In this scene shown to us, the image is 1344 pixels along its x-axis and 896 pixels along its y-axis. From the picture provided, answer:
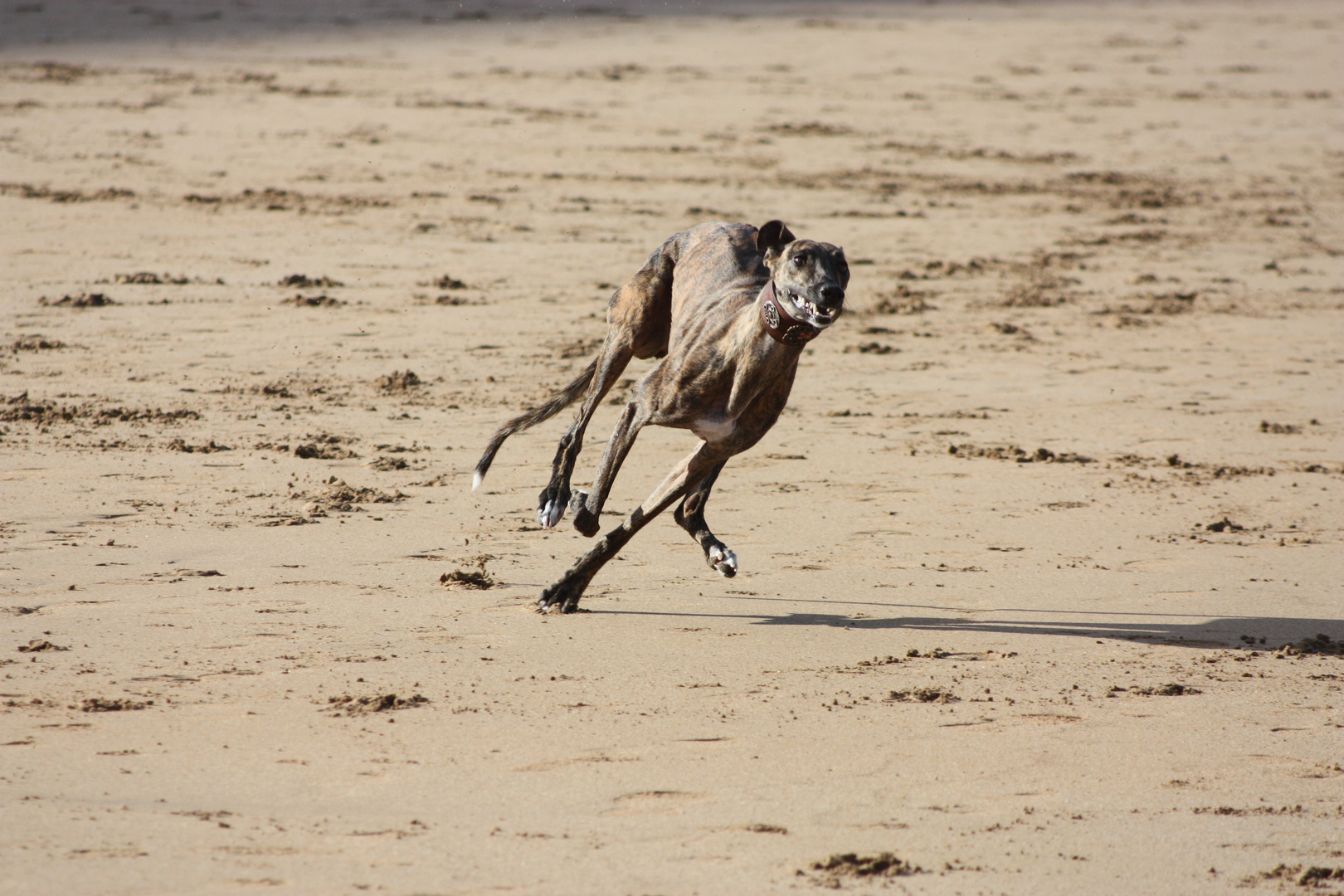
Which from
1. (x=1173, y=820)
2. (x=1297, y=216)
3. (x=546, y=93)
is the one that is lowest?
(x=1173, y=820)

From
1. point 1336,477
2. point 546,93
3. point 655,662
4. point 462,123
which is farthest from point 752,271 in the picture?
point 546,93

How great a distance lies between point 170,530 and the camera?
224 inches

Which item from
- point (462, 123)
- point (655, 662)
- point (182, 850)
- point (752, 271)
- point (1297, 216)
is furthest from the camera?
point (462, 123)

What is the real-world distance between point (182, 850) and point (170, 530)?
2659mm

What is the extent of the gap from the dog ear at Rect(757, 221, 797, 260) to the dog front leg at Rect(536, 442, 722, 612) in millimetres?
814

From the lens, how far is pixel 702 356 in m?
5.08

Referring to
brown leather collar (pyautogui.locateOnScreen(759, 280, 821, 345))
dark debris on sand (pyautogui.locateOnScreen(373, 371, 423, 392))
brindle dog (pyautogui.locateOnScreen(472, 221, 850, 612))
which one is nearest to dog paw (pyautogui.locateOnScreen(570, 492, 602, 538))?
brindle dog (pyautogui.locateOnScreen(472, 221, 850, 612))

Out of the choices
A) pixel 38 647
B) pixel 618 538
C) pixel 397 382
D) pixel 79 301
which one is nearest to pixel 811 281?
pixel 618 538

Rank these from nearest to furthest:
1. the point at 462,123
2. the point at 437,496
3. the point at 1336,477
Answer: the point at 437,496 < the point at 1336,477 < the point at 462,123

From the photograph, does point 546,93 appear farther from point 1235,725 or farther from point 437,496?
point 1235,725

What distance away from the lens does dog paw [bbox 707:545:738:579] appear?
210 inches

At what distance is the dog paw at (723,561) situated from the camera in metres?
5.34

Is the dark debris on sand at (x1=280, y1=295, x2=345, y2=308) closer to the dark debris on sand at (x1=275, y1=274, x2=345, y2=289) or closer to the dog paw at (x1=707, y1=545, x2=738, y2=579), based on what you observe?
the dark debris on sand at (x1=275, y1=274, x2=345, y2=289)

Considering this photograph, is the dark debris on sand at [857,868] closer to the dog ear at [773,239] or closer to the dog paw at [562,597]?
the dog paw at [562,597]
